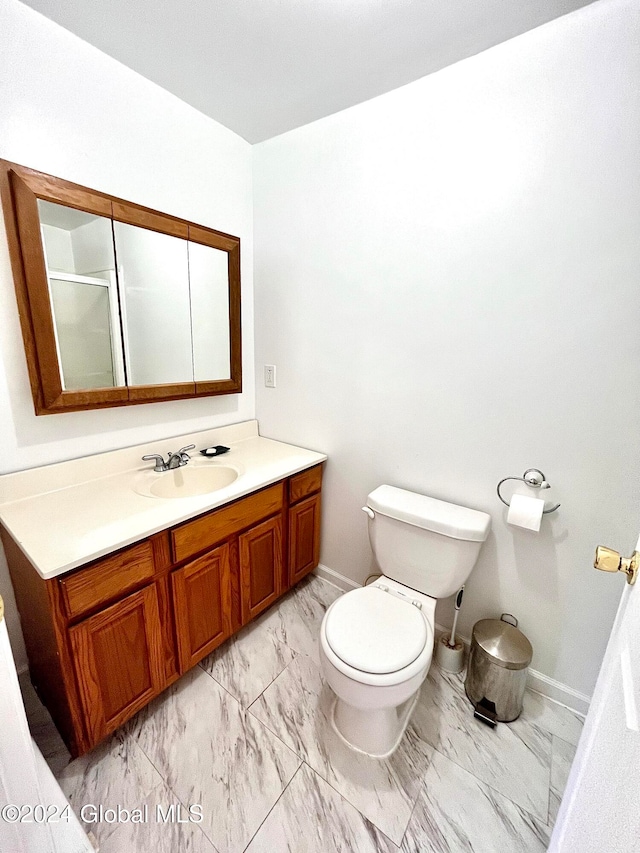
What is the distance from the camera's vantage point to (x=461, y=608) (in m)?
1.58

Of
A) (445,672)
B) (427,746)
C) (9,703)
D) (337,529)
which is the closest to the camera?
(9,703)

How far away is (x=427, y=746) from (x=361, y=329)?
1.65 m

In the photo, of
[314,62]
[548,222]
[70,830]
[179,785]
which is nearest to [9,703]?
[70,830]

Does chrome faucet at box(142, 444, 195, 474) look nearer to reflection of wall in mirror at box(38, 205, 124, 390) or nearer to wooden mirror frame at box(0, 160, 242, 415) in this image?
wooden mirror frame at box(0, 160, 242, 415)

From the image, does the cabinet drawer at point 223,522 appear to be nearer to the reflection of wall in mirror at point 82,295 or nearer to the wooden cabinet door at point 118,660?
the wooden cabinet door at point 118,660

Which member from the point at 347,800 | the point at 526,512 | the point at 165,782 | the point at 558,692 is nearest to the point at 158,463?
the point at 165,782

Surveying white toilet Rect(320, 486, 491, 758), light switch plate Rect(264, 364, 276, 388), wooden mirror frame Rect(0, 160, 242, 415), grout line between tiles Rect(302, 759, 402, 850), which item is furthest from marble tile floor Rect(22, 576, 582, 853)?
light switch plate Rect(264, 364, 276, 388)

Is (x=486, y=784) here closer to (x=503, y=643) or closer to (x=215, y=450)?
(x=503, y=643)

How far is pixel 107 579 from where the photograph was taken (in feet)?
3.48

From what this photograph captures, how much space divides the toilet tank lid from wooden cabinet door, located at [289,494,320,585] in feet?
1.41

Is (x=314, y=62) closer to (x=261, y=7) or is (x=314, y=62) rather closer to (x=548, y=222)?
(x=261, y=7)

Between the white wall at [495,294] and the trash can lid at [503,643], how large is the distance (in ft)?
0.32

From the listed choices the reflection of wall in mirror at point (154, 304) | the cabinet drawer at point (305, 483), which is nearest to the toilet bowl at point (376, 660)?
the cabinet drawer at point (305, 483)

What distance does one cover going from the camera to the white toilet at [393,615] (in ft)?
3.62
